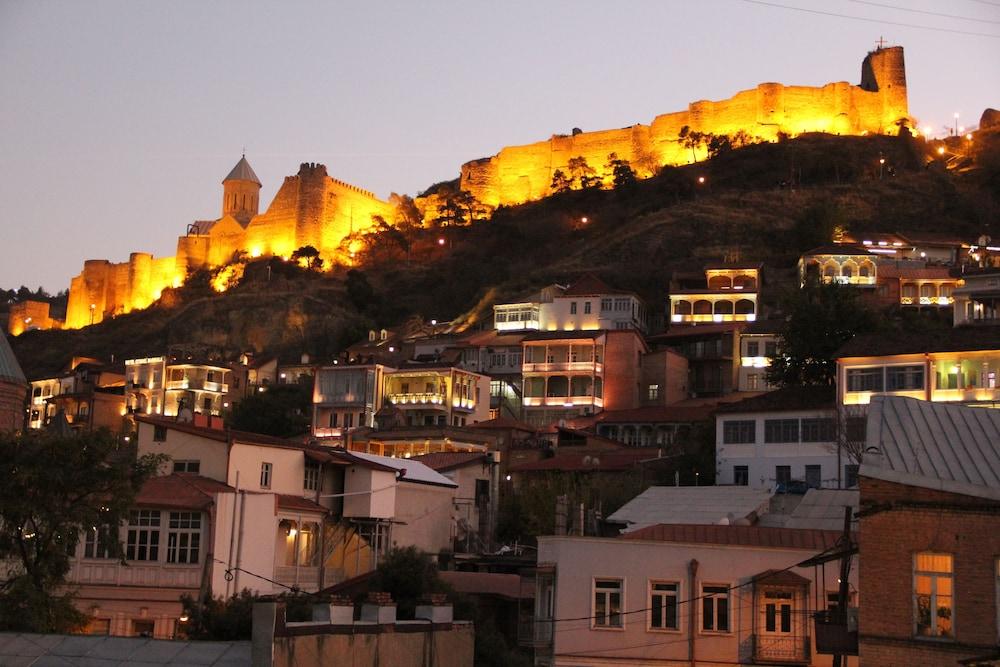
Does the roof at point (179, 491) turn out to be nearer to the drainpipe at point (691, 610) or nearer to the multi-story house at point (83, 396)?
the drainpipe at point (691, 610)

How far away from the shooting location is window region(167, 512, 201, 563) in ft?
88.7

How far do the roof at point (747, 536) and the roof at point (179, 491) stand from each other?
902 centimetres

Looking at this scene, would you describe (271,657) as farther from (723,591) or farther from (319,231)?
(319,231)

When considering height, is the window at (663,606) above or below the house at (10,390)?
below

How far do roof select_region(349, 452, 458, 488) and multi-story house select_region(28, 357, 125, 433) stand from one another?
40214 millimetres

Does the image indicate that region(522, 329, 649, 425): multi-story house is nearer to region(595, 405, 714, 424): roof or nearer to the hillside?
A: region(595, 405, 714, 424): roof

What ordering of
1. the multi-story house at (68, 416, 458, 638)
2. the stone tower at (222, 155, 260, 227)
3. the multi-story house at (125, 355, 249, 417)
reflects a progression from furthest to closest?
the stone tower at (222, 155, 260, 227) < the multi-story house at (125, 355, 249, 417) < the multi-story house at (68, 416, 458, 638)

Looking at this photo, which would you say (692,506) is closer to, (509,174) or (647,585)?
(647,585)

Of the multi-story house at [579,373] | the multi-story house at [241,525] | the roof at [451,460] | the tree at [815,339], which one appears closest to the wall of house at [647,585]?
the multi-story house at [241,525]

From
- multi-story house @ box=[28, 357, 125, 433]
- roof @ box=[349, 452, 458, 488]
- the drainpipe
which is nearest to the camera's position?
the drainpipe

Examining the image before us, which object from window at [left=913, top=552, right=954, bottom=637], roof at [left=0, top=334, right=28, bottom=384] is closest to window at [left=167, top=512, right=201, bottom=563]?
roof at [left=0, top=334, right=28, bottom=384]

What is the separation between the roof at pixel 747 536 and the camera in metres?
22.5

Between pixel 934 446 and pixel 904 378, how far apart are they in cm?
2710

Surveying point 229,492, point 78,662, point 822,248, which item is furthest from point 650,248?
point 78,662
